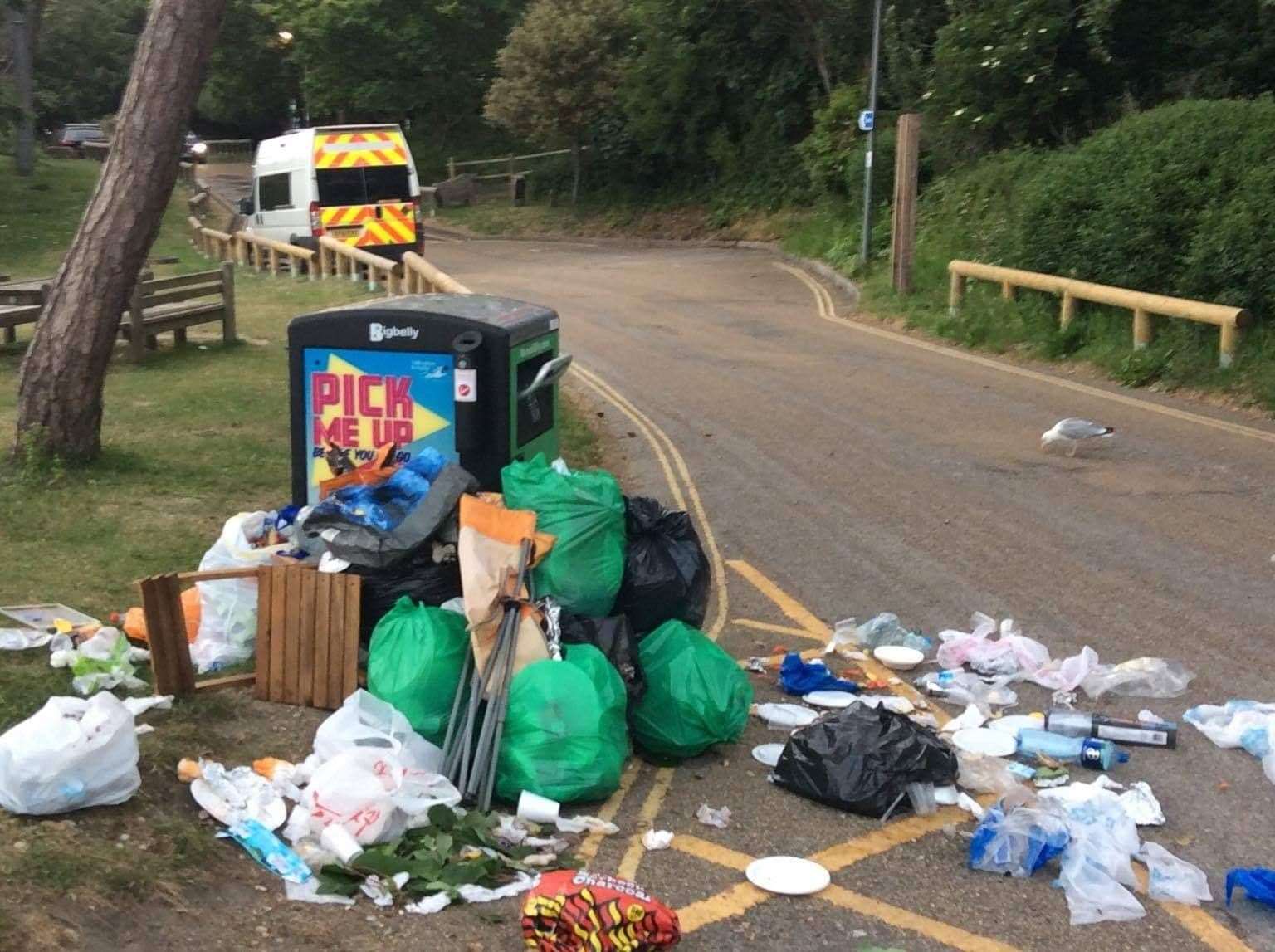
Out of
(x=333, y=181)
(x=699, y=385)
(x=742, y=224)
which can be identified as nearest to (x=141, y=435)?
(x=699, y=385)

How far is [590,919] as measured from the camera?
154 inches

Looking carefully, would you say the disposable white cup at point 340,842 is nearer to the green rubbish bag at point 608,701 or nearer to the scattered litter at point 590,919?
the scattered litter at point 590,919

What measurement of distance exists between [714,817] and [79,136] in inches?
2253

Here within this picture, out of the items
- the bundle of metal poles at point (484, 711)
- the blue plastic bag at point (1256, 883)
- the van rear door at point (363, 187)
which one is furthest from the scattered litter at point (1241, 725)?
the van rear door at point (363, 187)

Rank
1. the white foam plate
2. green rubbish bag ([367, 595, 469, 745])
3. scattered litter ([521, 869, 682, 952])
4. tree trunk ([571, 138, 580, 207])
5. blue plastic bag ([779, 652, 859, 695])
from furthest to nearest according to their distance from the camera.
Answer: tree trunk ([571, 138, 580, 207]), the white foam plate, blue plastic bag ([779, 652, 859, 695]), green rubbish bag ([367, 595, 469, 745]), scattered litter ([521, 869, 682, 952])

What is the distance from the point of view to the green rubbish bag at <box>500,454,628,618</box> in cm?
564

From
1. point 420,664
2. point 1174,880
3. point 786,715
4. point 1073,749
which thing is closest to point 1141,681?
point 1073,749

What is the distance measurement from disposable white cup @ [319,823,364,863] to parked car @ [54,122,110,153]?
5460cm

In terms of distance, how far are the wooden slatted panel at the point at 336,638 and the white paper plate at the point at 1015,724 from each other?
8.88 ft

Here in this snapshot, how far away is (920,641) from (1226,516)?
329 centimetres

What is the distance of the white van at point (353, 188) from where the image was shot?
76.6 ft

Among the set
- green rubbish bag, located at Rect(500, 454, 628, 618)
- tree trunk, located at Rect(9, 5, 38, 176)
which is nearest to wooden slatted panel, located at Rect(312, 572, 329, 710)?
green rubbish bag, located at Rect(500, 454, 628, 618)

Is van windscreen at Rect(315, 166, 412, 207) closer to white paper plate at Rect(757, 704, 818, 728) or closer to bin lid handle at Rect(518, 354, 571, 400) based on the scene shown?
bin lid handle at Rect(518, 354, 571, 400)

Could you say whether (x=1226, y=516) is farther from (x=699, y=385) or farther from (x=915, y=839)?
(x=699, y=385)
